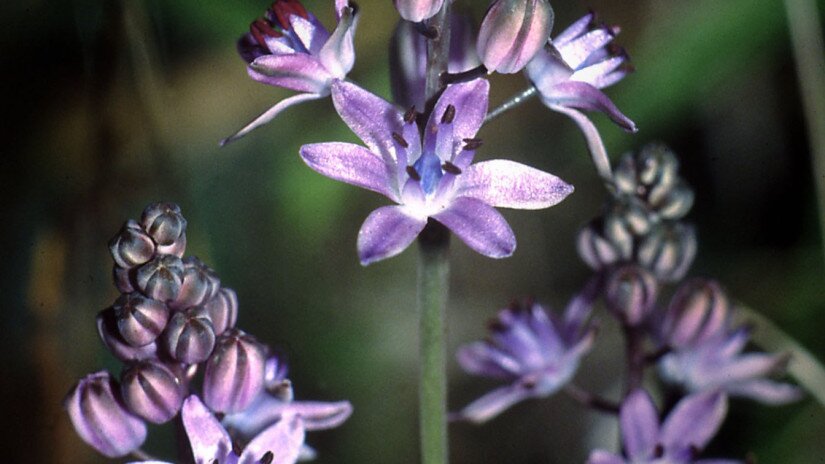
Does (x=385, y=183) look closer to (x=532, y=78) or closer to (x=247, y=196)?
(x=532, y=78)

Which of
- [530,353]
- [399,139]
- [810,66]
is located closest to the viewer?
[399,139]

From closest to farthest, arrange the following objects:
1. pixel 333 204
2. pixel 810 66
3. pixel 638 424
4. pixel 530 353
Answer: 1. pixel 638 424
2. pixel 530 353
3. pixel 810 66
4. pixel 333 204

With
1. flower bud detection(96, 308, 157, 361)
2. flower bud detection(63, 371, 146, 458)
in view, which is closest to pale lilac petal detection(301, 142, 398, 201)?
flower bud detection(96, 308, 157, 361)

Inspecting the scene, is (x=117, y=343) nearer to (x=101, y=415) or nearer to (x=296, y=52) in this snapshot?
(x=101, y=415)

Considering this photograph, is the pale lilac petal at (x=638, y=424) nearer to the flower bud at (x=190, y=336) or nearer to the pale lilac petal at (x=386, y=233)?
the pale lilac petal at (x=386, y=233)

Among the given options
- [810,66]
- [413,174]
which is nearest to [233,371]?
[413,174]

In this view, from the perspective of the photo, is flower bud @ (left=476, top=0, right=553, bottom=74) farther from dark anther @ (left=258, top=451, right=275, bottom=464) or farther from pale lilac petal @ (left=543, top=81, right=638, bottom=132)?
dark anther @ (left=258, top=451, right=275, bottom=464)
